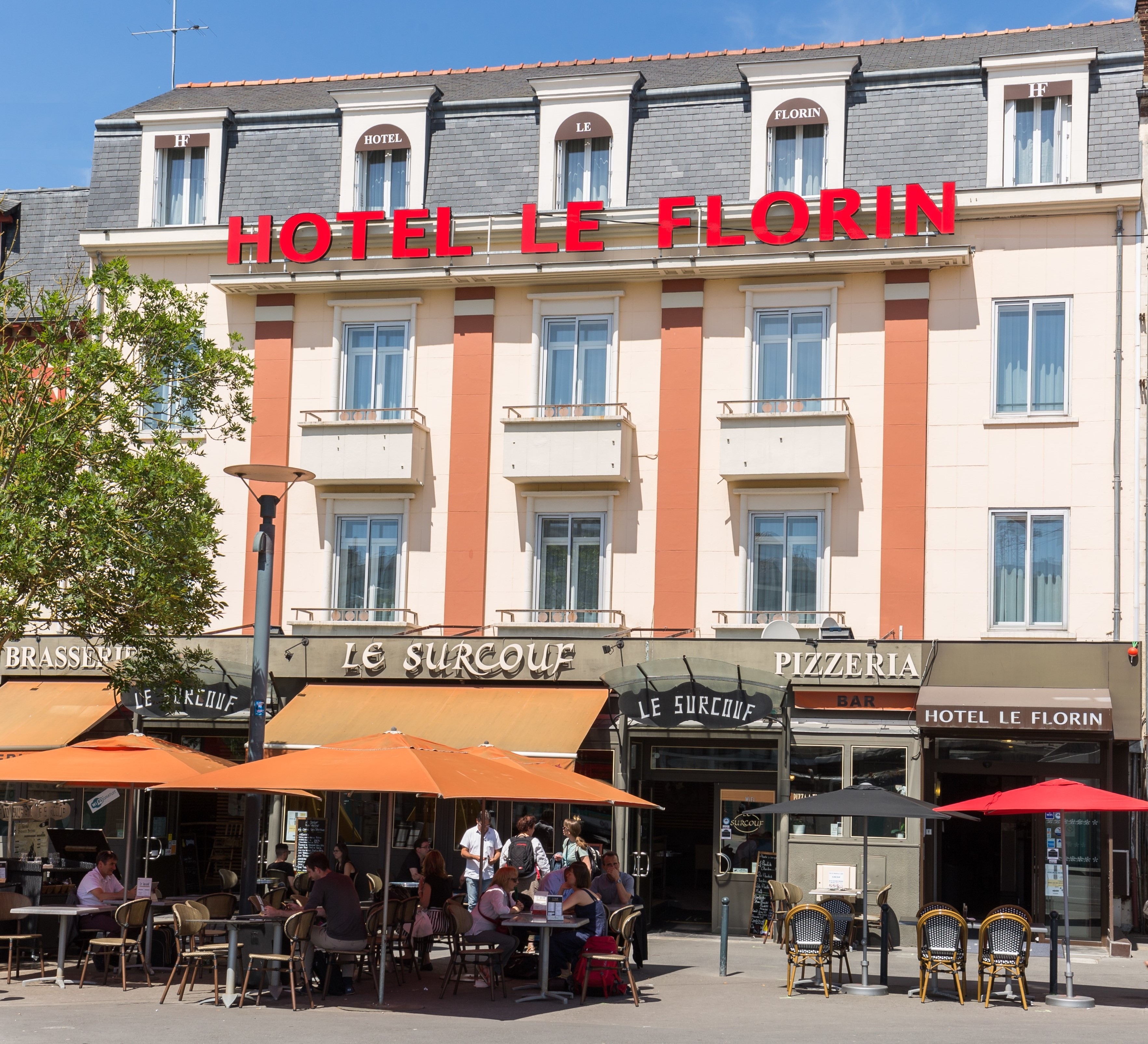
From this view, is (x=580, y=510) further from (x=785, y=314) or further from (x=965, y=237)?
(x=965, y=237)

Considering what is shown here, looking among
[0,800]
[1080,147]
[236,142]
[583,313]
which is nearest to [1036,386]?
[1080,147]

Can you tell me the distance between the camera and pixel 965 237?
23.4 m

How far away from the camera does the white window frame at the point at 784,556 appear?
23.2m

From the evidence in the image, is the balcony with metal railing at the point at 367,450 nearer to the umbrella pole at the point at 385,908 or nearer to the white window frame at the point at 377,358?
the white window frame at the point at 377,358

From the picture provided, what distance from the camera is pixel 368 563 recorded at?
82.0ft

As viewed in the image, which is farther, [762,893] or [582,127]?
[582,127]

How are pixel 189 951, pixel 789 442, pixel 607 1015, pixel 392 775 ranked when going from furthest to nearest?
pixel 789 442
pixel 189 951
pixel 607 1015
pixel 392 775

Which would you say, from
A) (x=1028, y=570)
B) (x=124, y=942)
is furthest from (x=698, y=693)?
(x=124, y=942)

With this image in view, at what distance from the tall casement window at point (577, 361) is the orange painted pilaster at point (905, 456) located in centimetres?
448

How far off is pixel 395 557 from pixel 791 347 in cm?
720

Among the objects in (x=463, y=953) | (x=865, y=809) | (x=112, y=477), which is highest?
(x=112, y=477)

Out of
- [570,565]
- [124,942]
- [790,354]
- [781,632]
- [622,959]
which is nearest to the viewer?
[124,942]

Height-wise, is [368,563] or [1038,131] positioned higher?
[1038,131]

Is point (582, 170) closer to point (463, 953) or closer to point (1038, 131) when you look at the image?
point (1038, 131)
